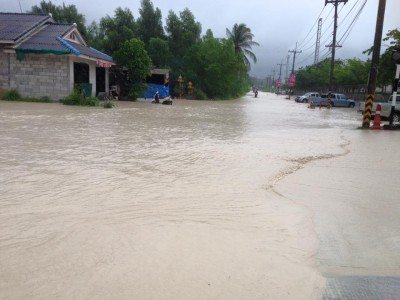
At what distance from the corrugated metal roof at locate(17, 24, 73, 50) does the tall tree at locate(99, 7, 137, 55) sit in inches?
409

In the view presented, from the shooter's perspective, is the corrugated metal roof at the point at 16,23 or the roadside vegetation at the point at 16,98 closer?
the corrugated metal roof at the point at 16,23

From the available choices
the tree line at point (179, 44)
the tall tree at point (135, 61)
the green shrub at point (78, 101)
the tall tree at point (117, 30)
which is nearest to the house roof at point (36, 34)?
the green shrub at point (78, 101)

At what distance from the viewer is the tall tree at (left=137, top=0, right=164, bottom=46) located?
1629 inches

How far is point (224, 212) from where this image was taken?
5023 mm

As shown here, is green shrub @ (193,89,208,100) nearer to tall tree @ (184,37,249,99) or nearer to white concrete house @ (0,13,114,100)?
tall tree @ (184,37,249,99)

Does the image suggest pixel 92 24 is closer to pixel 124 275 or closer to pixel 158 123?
pixel 158 123

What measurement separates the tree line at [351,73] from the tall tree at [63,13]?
2824cm

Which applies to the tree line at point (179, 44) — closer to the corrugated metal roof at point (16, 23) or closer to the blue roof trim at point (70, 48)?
the corrugated metal roof at point (16, 23)

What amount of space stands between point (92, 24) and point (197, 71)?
1484cm

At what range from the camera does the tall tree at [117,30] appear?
118 ft

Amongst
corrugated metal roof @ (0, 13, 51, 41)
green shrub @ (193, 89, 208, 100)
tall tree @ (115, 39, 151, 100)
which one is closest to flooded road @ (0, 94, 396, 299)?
corrugated metal roof @ (0, 13, 51, 41)

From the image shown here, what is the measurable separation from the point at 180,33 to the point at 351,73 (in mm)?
25706

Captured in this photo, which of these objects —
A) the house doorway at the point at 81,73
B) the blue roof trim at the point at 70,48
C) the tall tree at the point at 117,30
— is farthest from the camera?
the tall tree at the point at 117,30

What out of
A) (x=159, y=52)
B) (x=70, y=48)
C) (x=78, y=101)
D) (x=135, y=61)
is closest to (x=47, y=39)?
(x=70, y=48)
